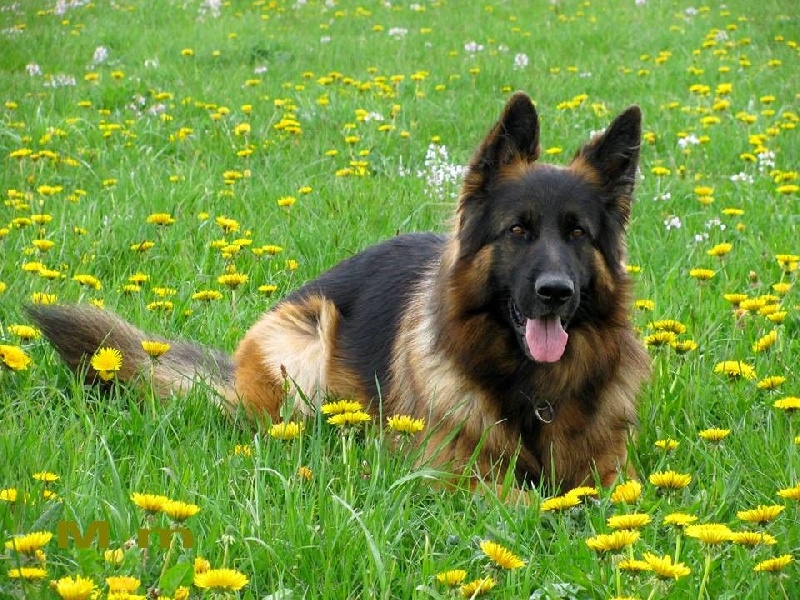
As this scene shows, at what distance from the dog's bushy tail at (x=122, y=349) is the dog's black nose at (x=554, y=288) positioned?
1.23 m

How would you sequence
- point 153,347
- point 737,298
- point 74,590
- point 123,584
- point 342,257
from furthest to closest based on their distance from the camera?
1. point 342,257
2. point 737,298
3. point 153,347
4. point 123,584
5. point 74,590

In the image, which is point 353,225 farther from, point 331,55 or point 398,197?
point 331,55

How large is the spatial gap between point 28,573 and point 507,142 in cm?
246

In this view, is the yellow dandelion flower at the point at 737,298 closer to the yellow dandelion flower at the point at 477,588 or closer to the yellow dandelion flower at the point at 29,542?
the yellow dandelion flower at the point at 477,588

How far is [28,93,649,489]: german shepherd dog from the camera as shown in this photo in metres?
3.82

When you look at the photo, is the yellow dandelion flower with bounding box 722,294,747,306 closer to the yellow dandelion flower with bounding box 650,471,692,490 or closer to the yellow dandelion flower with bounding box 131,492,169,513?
the yellow dandelion flower with bounding box 650,471,692,490

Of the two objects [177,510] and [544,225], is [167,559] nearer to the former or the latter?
[177,510]

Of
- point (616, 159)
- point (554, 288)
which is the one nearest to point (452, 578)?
point (554, 288)

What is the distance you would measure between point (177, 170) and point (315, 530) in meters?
4.38

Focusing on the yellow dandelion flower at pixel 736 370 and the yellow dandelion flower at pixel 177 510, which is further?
the yellow dandelion flower at pixel 736 370

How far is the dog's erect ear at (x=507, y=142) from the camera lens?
397 centimetres

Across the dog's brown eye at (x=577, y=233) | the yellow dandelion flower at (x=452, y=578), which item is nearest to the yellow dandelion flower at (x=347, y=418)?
the yellow dandelion flower at (x=452, y=578)

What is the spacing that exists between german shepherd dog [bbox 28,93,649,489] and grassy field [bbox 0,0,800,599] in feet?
0.65

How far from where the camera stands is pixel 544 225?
12.5ft
